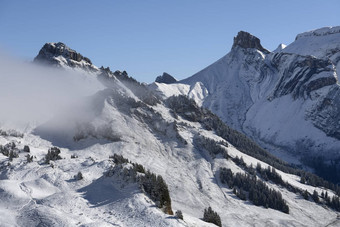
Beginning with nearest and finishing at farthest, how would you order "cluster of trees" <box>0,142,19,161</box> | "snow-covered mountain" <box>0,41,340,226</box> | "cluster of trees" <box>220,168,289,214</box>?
1. "snow-covered mountain" <box>0,41,340,226</box>
2. "cluster of trees" <box>0,142,19,161</box>
3. "cluster of trees" <box>220,168,289,214</box>

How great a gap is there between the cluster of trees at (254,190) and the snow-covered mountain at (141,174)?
35cm

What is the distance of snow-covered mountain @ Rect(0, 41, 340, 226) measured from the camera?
65.2 m

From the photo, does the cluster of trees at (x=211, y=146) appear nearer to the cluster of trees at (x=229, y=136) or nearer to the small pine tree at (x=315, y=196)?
the cluster of trees at (x=229, y=136)

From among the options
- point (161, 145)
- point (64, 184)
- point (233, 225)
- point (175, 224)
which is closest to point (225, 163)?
point (161, 145)

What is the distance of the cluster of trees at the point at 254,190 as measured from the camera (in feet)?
399

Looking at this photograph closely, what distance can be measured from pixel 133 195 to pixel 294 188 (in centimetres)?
9124

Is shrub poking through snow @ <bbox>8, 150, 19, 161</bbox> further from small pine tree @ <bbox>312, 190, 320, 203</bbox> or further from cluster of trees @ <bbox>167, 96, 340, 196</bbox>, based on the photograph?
small pine tree @ <bbox>312, 190, 320, 203</bbox>

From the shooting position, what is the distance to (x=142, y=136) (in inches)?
6073

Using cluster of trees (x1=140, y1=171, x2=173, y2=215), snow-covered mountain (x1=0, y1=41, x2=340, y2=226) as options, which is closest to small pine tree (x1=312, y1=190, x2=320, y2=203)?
snow-covered mountain (x1=0, y1=41, x2=340, y2=226)

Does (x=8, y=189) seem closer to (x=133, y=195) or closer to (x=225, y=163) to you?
(x=133, y=195)

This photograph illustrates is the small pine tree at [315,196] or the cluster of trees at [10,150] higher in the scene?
the cluster of trees at [10,150]

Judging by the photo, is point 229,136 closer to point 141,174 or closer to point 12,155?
point 12,155

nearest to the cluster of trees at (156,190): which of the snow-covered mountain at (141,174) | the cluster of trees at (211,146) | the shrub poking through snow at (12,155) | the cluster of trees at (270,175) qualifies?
the snow-covered mountain at (141,174)

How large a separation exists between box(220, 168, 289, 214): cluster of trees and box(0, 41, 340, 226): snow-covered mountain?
0.35 m
